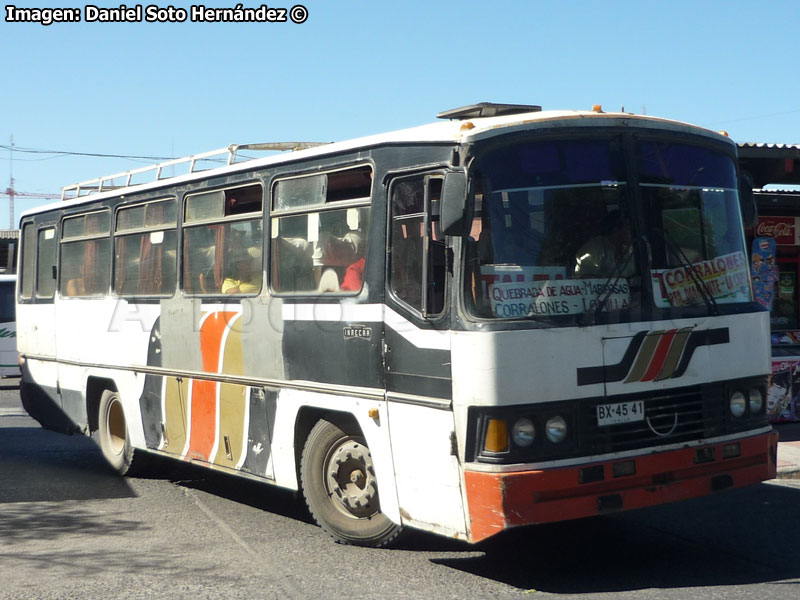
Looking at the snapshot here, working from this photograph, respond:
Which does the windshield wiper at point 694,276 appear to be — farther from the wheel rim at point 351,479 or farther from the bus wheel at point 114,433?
the bus wheel at point 114,433

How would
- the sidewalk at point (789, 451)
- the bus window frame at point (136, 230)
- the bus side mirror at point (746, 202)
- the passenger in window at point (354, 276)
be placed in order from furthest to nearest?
1. the sidewalk at point (789, 451)
2. the bus window frame at point (136, 230)
3. the bus side mirror at point (746, 202)
4. the passenger in window at point (354, 276)

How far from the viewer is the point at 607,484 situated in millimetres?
6207

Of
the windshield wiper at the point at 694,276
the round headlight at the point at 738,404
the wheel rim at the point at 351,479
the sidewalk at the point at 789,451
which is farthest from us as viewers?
the sidewalk at the point at 789,451

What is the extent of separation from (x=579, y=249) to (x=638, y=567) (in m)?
2.09

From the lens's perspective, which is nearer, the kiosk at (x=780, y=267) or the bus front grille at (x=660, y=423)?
the bus front grille at (x=660, y=423)

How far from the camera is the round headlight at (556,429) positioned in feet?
20.0

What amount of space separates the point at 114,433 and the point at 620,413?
651 cm

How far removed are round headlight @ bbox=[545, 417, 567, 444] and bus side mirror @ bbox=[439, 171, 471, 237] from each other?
1220mm

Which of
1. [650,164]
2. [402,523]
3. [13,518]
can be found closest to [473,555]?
[402,523]

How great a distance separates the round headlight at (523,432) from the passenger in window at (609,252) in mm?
956

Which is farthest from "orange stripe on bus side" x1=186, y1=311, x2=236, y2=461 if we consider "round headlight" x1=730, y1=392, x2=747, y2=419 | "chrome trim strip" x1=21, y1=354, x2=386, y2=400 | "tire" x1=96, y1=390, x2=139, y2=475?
"round headlight" x1=730, y1=392, x2=747, y2=419

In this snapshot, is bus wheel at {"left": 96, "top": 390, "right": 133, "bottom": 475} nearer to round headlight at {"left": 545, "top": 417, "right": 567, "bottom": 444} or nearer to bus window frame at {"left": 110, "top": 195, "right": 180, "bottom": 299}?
bus window frame at {"left": 110, "top": 195, "right": 180, "bottom": 299}

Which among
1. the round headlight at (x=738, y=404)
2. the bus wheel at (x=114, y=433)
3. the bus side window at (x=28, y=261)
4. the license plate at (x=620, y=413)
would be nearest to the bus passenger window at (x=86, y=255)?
the bus side window at (x=28, y=261)

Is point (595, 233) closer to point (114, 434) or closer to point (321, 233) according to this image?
point (321, 233)
